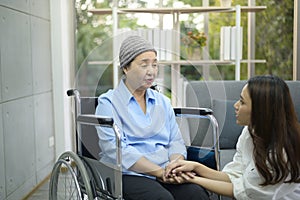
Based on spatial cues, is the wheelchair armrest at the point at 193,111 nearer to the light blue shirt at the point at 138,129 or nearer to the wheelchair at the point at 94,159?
the wheelchair at the point at 94,159

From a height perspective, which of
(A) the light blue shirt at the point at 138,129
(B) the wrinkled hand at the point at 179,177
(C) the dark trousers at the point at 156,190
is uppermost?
(A) the light blue shirt at the point at 138,129

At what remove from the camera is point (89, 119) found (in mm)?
1757

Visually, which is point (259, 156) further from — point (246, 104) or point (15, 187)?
point (15, 187)

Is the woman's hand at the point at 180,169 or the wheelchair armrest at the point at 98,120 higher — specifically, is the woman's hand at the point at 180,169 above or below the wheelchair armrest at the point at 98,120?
below

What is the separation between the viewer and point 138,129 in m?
1.91

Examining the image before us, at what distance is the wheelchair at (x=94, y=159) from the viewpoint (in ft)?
5.67

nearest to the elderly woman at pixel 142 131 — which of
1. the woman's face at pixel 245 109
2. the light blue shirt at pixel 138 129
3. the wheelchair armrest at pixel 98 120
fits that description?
the light blue shirt at pixel 138 129

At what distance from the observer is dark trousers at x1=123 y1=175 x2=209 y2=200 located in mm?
1730

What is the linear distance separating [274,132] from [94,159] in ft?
2.48

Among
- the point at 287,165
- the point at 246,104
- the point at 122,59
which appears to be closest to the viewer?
the point at 287,165

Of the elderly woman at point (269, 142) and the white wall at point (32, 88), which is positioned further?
the white wall at point (32, 88)

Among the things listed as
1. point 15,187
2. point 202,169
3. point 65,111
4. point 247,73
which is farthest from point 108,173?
point 247,73

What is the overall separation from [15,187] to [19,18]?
3.39 ft

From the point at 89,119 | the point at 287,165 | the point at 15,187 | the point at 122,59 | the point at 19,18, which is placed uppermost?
the point at 19,18
